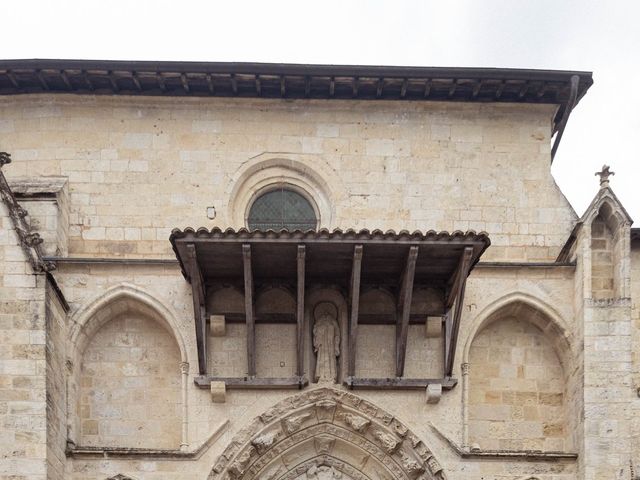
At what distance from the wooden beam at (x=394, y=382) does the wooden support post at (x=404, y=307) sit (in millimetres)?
107

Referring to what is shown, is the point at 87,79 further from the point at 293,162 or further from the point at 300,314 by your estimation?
the point at 300,314

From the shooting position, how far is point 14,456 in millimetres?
12203

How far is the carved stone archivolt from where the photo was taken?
13414mm

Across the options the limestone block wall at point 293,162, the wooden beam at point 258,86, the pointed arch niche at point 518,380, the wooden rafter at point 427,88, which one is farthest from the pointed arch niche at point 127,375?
the wooden rafter at point 427,88

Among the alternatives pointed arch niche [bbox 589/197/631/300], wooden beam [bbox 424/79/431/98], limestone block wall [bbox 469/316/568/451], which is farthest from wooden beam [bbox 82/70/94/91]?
pointed arch niche [bbox 589/197/631/300]

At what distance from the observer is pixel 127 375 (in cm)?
1377

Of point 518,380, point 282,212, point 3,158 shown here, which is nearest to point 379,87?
Answer: point 282,212

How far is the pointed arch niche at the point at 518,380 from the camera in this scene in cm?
1374

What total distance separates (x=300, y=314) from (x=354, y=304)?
0.63 metres

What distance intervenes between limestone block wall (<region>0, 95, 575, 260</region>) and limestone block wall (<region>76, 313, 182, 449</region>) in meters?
0.99

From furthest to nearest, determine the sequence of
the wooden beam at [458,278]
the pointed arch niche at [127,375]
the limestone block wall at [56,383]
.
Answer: the pointed arch niche at [127,375], the wooden beam at [458,278], the limestone block wall at [56,383]

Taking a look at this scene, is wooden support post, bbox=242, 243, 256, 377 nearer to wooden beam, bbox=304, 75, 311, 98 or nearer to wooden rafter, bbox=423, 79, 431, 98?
wooden beam, bbox=304, 75, 311, 98

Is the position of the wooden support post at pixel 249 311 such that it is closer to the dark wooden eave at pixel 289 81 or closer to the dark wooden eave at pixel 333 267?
the dark wooden eave at pixel 333 267

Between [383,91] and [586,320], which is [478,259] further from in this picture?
[383,91]
